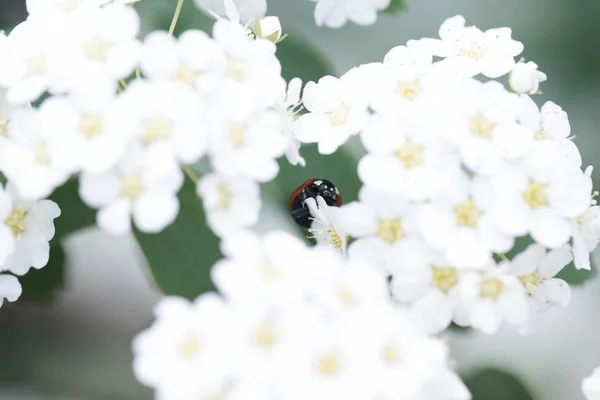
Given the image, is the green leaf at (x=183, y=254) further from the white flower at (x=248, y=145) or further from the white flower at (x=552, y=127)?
the white flower at (x=552, y=127)

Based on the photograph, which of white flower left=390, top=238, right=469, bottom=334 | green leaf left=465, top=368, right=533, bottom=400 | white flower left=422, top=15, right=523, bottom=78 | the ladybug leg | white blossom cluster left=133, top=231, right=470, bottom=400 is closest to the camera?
white blossom cluster left=133, top=231, right=470, bottom=400

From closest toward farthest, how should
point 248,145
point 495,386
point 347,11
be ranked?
point 248,145
point 495,386
point 347,11

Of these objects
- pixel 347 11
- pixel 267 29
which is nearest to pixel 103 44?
pixel 267 29

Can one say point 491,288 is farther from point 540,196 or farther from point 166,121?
point 166,121

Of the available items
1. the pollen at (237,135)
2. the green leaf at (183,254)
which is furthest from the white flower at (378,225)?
the green leaf at (183,254)

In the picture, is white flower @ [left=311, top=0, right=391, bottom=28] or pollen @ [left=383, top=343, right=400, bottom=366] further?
white flower @ [left=311, top=0, right=391, bottom=28]

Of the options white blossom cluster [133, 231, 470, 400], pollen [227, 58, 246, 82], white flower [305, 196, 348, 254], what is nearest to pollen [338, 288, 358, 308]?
white blossom cluster [133, 231, 470, 400]

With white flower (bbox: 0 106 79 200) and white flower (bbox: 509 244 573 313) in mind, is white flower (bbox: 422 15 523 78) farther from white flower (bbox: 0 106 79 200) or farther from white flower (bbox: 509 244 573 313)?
white flower (bbox: 0 106 79 200)
